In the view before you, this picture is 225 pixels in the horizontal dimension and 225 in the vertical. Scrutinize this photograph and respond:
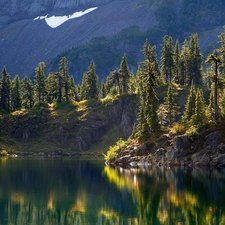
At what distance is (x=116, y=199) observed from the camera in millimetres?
39656

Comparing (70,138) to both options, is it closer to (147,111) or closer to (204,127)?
(147,111)

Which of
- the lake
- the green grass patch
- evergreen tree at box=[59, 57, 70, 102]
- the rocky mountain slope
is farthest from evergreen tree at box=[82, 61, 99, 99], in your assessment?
the lake

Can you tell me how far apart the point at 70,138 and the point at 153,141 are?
60.2 meters

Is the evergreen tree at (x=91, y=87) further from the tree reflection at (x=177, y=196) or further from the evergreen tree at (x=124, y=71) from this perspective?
the tree reflection at (x=177, y=196)

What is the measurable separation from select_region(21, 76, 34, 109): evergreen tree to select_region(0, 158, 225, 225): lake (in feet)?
292

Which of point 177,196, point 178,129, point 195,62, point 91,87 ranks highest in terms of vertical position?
point 195,62

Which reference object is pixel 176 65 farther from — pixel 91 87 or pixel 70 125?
pixel 70 125

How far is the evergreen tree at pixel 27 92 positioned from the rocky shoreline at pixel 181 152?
73.2 metres

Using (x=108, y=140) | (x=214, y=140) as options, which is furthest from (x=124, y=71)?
(x=214, y=140)

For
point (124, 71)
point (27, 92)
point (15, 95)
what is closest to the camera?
point (124, 71)

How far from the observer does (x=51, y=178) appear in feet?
189

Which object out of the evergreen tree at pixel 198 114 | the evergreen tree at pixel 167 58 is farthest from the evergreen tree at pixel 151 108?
the evergreen tree at pixel 167 58

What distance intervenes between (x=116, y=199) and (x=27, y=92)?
369ft

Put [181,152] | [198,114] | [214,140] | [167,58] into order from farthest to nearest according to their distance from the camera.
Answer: [167,58] → [198,114] → [181,152] → [214,140]
